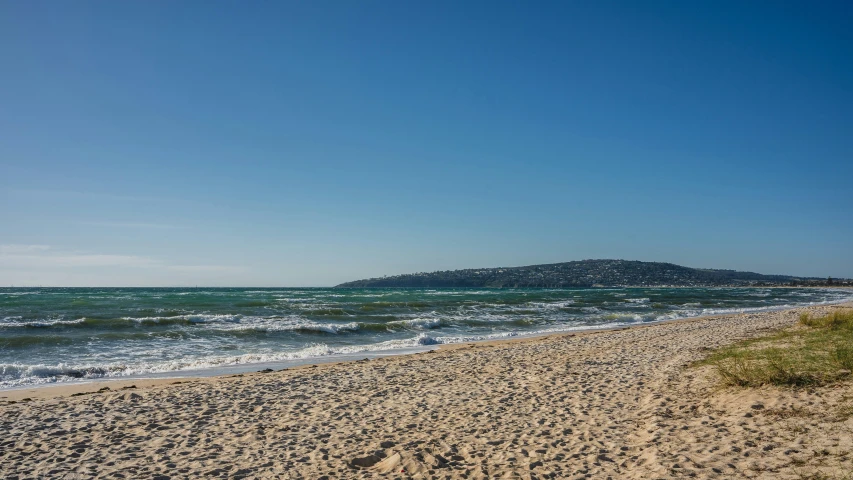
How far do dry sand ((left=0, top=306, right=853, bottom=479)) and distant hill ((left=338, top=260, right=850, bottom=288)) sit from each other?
11660cm

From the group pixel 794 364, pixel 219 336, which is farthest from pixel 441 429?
pixel 219 336

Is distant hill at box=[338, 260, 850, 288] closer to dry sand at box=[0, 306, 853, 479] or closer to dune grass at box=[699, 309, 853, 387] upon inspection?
dune grass at box=[699, 309, 853, 387]

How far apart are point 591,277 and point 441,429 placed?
128383mm

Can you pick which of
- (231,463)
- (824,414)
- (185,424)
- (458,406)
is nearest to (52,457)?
(185,424)

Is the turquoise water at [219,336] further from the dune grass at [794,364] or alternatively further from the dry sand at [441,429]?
the dune grass at [794,364]

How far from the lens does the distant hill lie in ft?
410

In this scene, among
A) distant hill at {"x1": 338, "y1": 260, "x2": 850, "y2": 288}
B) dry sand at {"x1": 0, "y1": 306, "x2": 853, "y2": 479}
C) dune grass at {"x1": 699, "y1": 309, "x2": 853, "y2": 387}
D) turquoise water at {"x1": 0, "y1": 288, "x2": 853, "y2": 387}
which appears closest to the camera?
dry sand at {"x1": 0, "y1": 306, "x2": 853, "y2": 479}

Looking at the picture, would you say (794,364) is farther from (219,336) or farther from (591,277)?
(591,277)

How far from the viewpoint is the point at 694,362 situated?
1113cm

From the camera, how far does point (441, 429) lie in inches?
290

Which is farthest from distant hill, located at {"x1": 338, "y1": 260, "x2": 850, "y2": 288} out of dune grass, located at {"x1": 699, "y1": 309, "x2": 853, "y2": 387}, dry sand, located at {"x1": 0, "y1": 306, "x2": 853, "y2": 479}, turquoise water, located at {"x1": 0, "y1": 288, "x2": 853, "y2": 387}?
dry sand, located at {"x1": 0, "y1": 306, "x2": 853, "y2": 479}

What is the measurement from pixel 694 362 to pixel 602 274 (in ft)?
416

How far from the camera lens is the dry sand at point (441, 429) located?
5727mm

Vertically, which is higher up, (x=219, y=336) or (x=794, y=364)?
(x=794, y=364)
